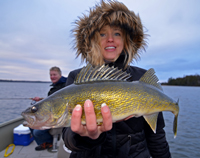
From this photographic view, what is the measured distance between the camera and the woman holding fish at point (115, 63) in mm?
2525

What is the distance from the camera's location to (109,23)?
3.44 metres

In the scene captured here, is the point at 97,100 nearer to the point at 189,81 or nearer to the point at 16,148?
the point at 16,148

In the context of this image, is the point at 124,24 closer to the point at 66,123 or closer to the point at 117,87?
the point at 117,87

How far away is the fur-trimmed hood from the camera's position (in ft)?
→ 11.0

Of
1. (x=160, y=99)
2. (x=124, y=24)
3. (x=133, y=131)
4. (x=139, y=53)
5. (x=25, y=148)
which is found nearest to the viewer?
(x=160, y=99)

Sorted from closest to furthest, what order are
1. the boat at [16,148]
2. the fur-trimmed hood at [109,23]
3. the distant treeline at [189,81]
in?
the fur-trimmed hood at [109,23] < the boat at [16,148] < the distant treeline at [189,81]

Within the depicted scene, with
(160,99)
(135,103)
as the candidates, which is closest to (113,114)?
(135,103)

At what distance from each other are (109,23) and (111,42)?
47 centimetres

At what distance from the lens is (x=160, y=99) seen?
2646 millimetres

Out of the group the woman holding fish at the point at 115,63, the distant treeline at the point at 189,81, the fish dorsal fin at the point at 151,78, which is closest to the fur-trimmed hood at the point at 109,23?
the woman holding fish at the point at 115,63

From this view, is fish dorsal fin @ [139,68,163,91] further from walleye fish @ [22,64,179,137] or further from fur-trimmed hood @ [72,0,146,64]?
fur-trimmed hood @ [72,0,146,64]

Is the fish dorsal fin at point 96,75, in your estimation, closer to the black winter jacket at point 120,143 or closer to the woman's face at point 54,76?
the black winter jacket at point 120,143

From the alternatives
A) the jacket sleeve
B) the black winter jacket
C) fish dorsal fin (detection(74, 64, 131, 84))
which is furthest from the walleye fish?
the jacket sleeve

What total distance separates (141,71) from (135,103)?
1.38 meters
